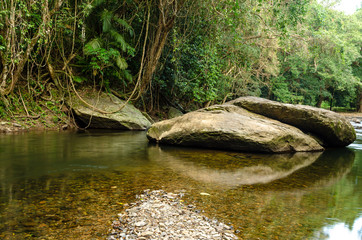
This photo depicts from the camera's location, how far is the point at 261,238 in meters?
2.62

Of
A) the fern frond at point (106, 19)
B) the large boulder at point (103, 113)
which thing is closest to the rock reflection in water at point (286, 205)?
the large boulder at point (103, 113)

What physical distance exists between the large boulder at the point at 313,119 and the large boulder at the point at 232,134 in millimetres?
633

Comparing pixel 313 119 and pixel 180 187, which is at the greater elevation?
pixel 313 119

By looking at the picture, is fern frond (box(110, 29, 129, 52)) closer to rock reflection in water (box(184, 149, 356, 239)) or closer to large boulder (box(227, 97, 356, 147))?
large boulder (box(227, 97, 356, 147))

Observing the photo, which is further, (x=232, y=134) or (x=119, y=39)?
(x=119, y=39)

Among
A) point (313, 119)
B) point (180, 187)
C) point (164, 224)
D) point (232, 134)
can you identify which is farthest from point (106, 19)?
point (164, 224)

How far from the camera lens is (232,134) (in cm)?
696

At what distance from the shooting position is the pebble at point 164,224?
2531 millimetres

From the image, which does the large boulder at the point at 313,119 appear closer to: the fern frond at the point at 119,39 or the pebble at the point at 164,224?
the fern frond at the point at 119,39

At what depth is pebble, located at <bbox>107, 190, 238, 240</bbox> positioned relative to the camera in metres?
2.53

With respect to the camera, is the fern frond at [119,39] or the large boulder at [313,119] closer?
the large boulder at [313,119]

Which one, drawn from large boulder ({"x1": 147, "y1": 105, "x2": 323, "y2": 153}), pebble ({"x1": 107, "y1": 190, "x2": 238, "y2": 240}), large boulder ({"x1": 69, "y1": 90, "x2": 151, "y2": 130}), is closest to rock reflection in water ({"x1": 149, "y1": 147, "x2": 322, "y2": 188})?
large boulder ({"x1": 147, "y1": 105, "x2": 323, "y2": 153})

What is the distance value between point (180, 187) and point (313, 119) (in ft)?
18.3

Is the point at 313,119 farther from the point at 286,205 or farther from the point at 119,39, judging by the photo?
the point at 119,39
